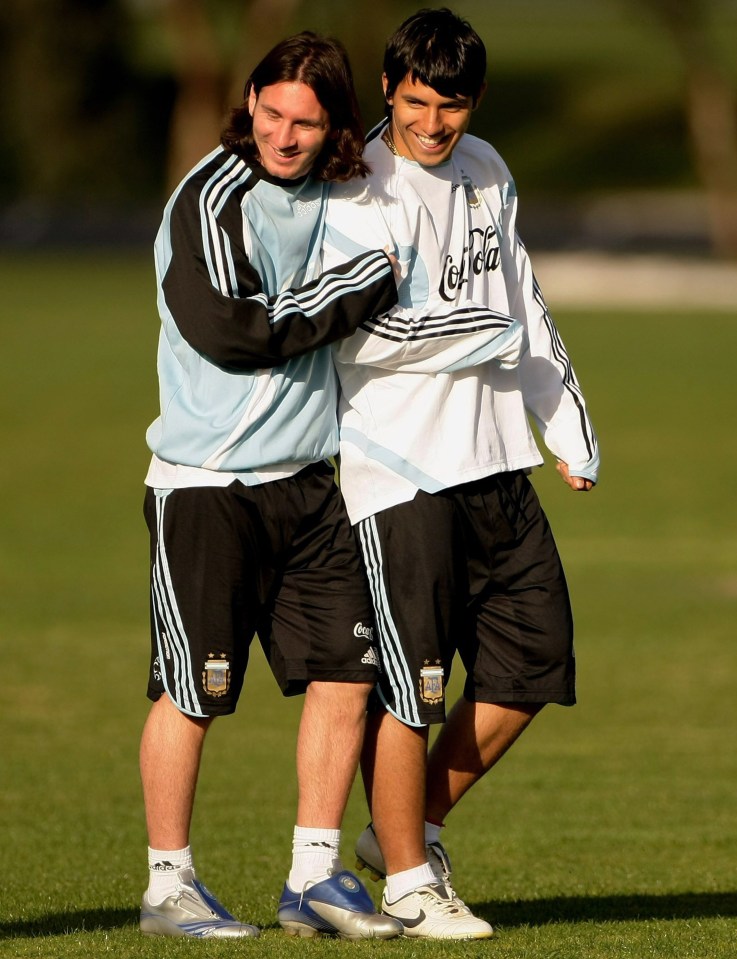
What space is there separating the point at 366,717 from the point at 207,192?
4.33 feet

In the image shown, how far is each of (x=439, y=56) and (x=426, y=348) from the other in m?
0.68

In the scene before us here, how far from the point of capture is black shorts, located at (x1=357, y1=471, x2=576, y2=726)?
3996mm

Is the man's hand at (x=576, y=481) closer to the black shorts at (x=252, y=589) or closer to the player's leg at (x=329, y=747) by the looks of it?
the black shorts at (x=252, y=589)

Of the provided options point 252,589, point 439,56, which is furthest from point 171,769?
point 439,56

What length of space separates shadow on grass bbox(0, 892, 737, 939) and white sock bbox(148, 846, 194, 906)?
0.20 m

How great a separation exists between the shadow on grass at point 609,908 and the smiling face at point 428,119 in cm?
190

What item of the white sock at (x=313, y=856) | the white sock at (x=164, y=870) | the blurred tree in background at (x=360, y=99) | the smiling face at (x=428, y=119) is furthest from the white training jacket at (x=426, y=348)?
the blurred tree in background at (x=360, y=99)

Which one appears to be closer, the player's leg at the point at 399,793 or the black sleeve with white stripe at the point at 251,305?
the black sleeve with white stripe at the point at 251,305

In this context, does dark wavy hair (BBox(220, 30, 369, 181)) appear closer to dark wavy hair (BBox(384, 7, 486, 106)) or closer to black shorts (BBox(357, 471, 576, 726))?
dark wavy hair (BBox(384, 7, 486, 106))

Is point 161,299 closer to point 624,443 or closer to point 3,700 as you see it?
point 3,700

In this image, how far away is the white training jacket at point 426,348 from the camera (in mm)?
3967

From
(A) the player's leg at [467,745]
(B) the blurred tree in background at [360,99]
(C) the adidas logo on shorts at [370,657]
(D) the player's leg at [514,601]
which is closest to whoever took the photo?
(C) the adidas logo on shorts at [370,657]

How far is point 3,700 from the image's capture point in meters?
8.24

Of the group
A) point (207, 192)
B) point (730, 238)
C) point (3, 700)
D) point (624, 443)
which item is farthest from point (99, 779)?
point (730, 238)
